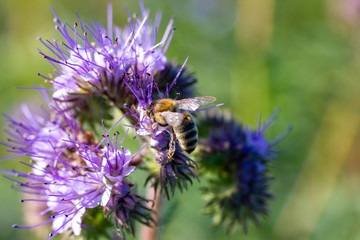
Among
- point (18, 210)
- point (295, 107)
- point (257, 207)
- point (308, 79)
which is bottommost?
point (18, 210)

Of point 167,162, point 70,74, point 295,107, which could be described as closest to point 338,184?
point 295,107

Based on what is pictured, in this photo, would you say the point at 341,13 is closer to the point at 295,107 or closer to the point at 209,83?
the point at 295,107

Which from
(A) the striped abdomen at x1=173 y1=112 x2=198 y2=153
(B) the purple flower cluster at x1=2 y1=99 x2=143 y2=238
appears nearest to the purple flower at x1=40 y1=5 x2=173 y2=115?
(B) the purple flower cluster at x1=2 y1=99 x2=143 y2=238

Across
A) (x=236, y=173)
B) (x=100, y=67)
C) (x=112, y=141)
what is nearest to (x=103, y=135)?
(x=112, y=141)

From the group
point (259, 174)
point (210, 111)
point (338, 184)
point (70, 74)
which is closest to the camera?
point (70, 74)

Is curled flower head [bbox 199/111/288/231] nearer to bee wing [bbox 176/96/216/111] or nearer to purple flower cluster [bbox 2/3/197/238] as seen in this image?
purple flower cluster [bbox 2/3/197/238]

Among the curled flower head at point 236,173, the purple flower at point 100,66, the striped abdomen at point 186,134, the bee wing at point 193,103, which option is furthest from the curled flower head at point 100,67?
the curled flower head at point 236,173

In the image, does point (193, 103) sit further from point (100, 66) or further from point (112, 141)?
point (100, 66)

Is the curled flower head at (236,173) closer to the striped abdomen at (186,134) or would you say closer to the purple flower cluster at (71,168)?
the striped abdomen at (186,134)
